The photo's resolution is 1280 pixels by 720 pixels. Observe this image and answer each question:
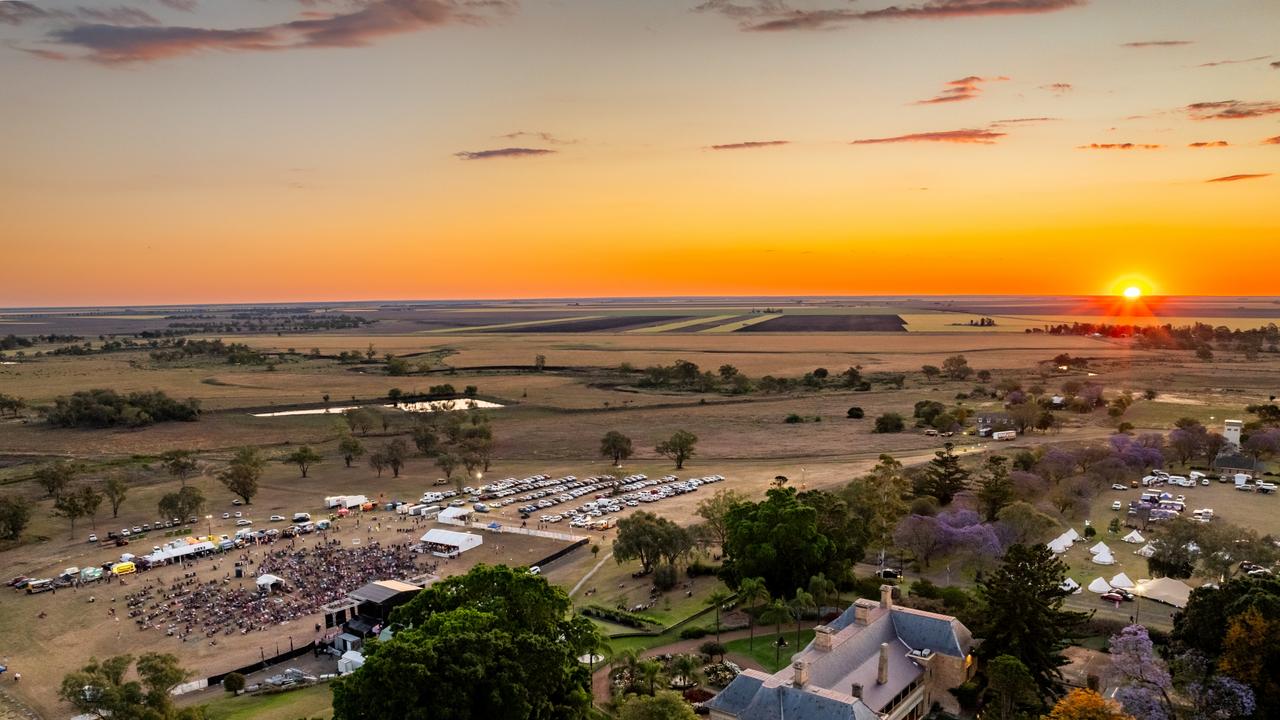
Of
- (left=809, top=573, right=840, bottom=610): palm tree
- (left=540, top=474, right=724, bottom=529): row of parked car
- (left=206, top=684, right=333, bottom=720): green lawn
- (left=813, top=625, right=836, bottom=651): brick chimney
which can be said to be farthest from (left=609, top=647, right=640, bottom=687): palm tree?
(left=540, top=474, right=724, bottom=529): row of parked car

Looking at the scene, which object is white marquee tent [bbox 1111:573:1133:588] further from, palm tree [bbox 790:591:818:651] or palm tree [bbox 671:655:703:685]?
palm tree [bbox 671:655:703:685]

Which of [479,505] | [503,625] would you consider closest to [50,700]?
[503,625]

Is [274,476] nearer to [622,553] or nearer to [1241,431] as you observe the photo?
[622,553]

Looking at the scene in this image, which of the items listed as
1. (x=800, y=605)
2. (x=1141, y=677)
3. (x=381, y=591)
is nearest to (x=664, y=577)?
(x=800, y=605)

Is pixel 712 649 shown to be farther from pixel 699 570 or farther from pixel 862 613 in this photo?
pixel 699 570

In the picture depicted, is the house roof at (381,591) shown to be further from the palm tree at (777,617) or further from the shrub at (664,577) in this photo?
the palm tree at (777,617)

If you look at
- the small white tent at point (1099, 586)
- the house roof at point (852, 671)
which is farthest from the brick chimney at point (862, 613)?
the small white tent at point (1099, 586)
